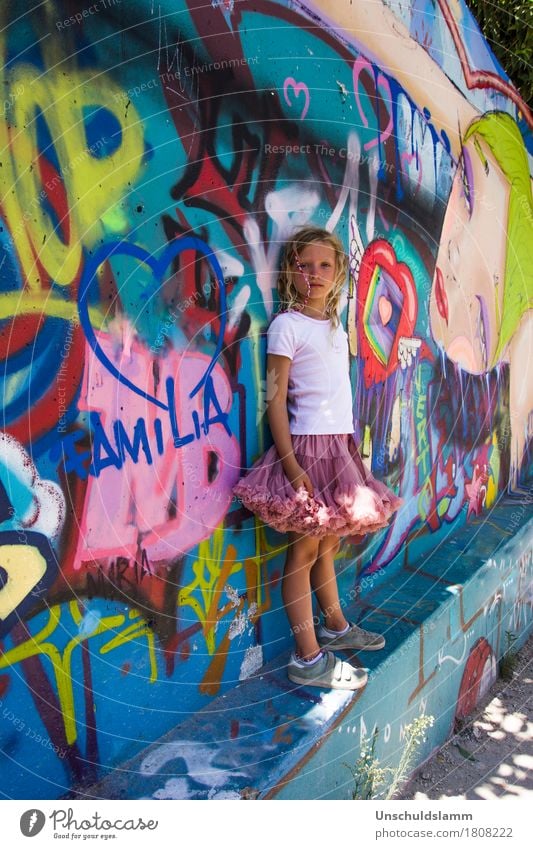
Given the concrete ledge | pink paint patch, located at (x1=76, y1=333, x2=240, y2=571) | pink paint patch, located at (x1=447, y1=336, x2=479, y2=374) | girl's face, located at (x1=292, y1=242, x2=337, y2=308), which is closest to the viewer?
pink paint patch, located at (x1=76, y1=333, x2=240, y2=571)

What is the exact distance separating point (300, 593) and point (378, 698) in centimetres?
A: 55

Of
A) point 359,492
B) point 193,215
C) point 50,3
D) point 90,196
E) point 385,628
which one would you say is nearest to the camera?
point 50,3

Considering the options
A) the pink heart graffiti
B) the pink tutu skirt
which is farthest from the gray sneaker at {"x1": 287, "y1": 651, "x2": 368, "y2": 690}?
the pink heart graffiti

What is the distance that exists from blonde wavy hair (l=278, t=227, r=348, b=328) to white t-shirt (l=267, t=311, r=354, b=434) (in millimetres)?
62

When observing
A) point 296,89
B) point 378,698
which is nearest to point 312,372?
point 296,89

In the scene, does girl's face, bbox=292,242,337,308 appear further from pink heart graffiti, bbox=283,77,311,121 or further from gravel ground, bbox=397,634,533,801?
gravel ground, bbox=397,634,533,801

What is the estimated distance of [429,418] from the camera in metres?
3.71

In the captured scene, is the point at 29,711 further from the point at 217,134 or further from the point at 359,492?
the point at 217,134

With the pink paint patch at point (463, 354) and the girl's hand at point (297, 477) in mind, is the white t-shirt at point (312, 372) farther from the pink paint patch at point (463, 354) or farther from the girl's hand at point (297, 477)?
the pink paint patch at point (463, 354)

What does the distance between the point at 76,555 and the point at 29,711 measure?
1.24ft

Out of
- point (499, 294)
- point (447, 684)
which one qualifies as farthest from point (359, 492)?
point (499, 294)

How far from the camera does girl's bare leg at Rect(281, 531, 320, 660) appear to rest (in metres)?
2.37

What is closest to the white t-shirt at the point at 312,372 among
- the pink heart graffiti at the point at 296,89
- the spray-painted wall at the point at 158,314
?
the spray-painted wall at the point at 158,314

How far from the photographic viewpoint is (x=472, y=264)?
4121mm
